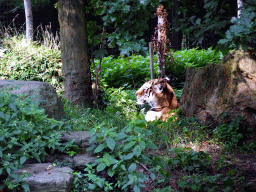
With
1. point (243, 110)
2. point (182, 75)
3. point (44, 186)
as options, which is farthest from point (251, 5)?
point (182, 75)

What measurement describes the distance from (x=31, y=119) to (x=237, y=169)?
6.78ft

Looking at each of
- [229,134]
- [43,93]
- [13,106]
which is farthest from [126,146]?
[43,93]

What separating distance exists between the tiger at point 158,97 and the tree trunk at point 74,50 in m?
1.16

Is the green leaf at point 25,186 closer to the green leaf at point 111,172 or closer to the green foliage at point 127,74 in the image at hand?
the green leaf at point 111,172

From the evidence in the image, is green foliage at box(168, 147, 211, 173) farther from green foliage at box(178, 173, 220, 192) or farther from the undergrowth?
green foliage at box(178, 173, 220, 192)

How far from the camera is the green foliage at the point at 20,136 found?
2.13m

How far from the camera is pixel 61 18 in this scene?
15.9 ft

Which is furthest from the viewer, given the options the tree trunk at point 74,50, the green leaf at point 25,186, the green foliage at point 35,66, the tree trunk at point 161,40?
the green foliage at point 35,66

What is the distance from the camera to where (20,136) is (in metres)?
2.37

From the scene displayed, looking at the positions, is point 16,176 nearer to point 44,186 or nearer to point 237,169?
point 44,186

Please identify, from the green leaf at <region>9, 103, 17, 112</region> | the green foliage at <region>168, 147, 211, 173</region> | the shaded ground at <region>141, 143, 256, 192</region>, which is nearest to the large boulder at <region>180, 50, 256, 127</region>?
the shaded ground at <region>141, 143, 256, 192</region>

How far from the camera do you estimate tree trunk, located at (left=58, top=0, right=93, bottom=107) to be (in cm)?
480

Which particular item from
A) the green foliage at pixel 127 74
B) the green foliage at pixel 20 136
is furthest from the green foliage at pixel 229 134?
the green foliage at pixel 127 74

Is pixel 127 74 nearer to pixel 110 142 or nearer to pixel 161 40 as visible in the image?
pixel 161 40
